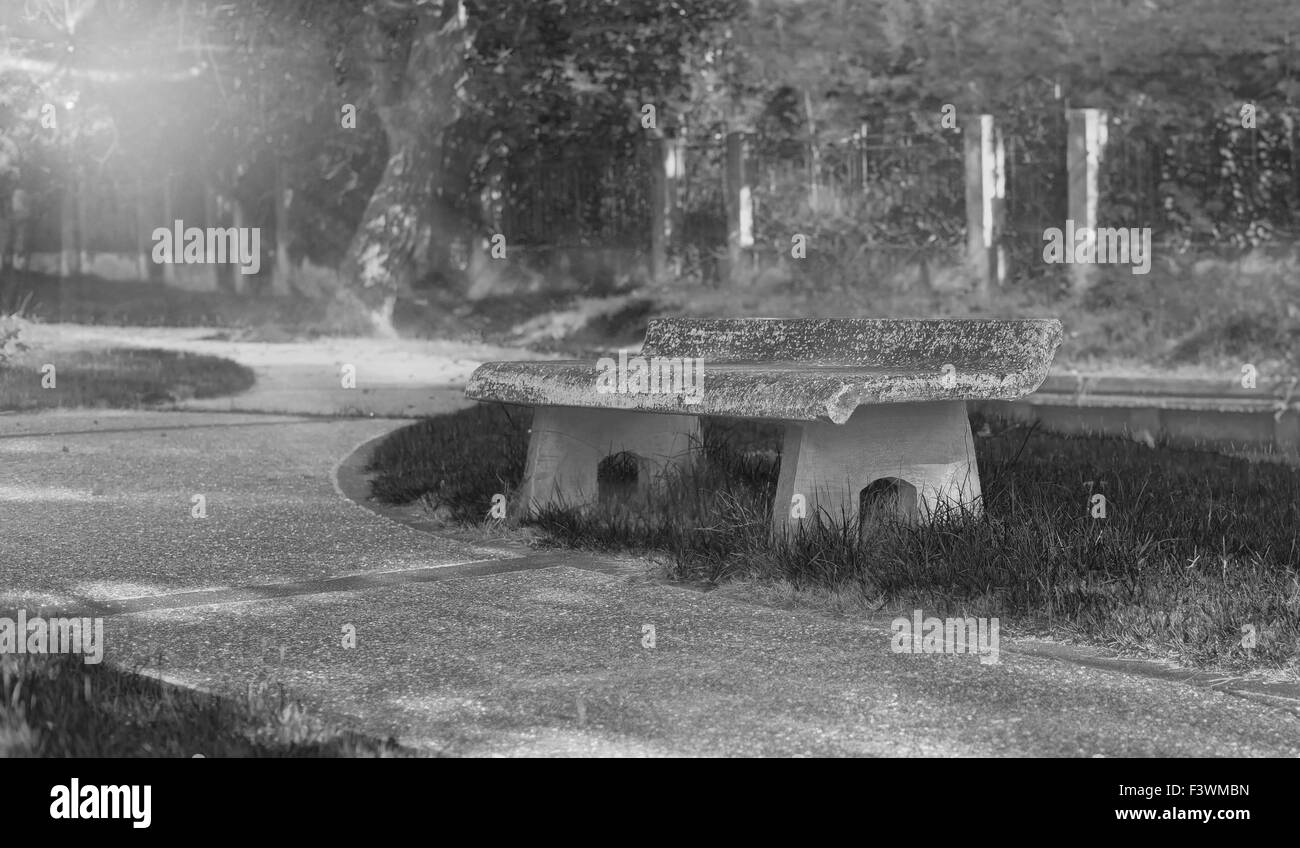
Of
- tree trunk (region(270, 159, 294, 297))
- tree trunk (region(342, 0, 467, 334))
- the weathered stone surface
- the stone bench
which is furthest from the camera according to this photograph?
tree trunk (region(270, 159, 294, 297))

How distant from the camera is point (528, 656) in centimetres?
539

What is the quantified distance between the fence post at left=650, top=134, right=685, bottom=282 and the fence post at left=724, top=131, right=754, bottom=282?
0.77 m

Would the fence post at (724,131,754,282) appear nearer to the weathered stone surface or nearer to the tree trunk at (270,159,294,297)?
the tree trunk at (270,159,294,297)

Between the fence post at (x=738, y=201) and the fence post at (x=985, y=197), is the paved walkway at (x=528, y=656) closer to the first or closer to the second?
the fence post at (x=985, y=197)

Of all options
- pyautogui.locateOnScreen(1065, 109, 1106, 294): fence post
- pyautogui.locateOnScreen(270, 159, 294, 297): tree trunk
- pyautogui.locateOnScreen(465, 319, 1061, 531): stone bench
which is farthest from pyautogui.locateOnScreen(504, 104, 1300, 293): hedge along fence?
pyautogui.locateOnScreen(465, 319, 1061, 531): stone bench

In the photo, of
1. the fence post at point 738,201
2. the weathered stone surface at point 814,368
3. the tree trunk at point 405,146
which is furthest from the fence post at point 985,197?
the weathered stone surface at point 814,368

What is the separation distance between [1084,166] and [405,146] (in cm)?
797

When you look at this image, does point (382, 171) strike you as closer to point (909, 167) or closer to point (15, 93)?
point (15, 93)

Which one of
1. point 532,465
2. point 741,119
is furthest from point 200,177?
point 532,465

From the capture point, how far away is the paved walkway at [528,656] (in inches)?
180

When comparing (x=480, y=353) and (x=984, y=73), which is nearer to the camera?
(x=480, y=353)

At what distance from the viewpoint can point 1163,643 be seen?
5473 millimetres

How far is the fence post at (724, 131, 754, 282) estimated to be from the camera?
21.9 meters
